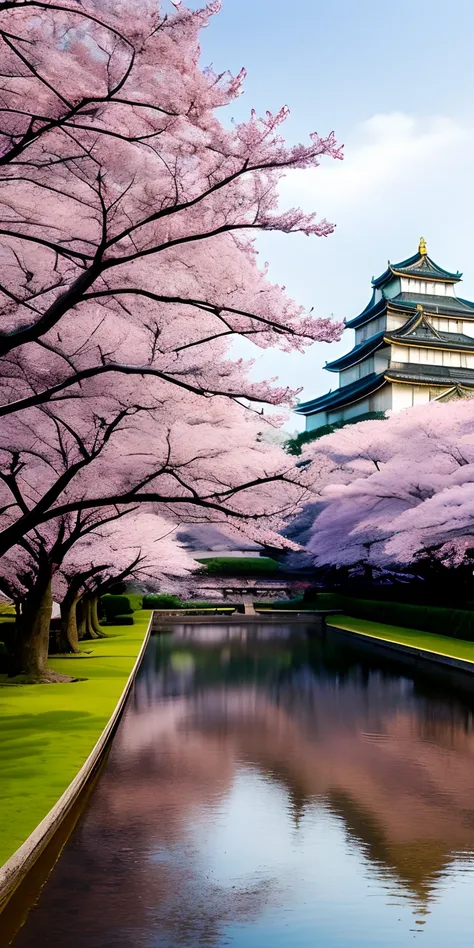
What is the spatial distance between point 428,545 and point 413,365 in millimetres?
32485

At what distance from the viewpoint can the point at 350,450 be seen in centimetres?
4431

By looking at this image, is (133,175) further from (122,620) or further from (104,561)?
(122,620)

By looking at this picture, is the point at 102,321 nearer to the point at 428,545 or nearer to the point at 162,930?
the point at 162,930

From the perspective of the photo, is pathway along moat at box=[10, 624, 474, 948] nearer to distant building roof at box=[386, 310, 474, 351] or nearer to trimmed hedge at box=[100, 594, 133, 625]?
trimmed hedge at box=[100, 594, 133, 625]

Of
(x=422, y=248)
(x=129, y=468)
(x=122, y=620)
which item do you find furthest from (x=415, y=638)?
(x=422, y=248)

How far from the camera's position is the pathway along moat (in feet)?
20.5

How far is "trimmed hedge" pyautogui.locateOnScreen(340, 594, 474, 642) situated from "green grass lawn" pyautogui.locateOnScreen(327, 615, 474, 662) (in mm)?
314

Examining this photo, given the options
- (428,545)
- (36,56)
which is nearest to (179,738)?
(36,56)

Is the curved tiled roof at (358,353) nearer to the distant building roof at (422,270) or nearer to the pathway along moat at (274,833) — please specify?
the distant building roof at (422,270)

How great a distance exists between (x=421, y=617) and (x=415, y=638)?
459 centimetres

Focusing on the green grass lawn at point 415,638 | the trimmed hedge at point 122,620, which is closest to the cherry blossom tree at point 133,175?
the green grass lawn at point 415,638

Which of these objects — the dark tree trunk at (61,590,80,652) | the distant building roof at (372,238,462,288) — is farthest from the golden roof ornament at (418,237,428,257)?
the dark tree trunk at (61,590,80,652)

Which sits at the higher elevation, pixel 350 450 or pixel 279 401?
pixel 350 450

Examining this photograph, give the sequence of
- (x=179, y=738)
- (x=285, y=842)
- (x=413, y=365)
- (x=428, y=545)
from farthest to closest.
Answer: (x=413, y=365)
(x=428, y=545)
(x=179, y=738)
(x=285, y=842)
